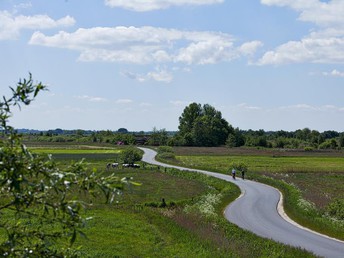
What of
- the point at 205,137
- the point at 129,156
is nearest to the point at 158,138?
the point at 205,137

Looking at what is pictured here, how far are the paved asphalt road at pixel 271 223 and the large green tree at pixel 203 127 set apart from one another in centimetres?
11975

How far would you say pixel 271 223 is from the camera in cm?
3409

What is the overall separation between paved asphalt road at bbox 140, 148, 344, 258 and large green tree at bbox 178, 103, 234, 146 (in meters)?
120

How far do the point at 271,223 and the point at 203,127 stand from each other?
451 feet

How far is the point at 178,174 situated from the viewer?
7194cm

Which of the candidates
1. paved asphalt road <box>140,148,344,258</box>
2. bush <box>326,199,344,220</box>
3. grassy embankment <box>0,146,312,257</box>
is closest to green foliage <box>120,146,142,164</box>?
paved asphalt road <box>140,148,344,258</box>

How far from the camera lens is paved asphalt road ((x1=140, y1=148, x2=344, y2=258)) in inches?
1064

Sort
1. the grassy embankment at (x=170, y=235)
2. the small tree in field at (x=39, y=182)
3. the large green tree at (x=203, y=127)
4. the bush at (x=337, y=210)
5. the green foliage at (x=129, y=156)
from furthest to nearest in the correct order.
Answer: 1. the large green tree at (x=203, y=127)
2. the green foliage at (x=129, y=156)
3. the bush at (x=337, y=210)
4. the grassy embankment at (x=170, y=235)
5. the small tree in field at (x=39, y=182)

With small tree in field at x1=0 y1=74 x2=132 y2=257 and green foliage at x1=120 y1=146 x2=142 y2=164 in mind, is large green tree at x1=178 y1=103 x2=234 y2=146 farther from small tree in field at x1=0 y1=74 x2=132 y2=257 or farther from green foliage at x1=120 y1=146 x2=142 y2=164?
small tree in field at x1=0 y1=74 x2=132 y2=257

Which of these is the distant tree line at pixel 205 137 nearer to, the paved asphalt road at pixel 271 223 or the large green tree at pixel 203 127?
the large green tree at pixel 203 127

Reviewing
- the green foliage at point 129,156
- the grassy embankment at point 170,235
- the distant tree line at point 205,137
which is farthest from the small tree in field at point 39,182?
the distant tree line at point 205,137

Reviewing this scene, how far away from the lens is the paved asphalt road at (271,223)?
88.7 ft

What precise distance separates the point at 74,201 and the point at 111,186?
0.45 metres

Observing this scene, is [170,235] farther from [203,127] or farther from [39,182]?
[203,127]
